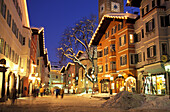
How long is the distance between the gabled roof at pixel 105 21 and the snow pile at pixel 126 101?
67.9 ft

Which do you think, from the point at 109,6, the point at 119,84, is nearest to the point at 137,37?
→ the point at 119,84

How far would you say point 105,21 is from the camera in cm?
4300

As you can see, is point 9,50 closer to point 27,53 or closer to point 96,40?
point 27,53

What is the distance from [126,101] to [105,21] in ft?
92.7

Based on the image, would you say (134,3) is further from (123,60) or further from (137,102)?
(137,102)

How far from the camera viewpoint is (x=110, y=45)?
136 feet

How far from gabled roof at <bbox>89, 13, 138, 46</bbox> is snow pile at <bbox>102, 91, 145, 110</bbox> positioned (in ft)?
67.9

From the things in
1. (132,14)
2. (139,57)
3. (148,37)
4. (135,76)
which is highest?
(132,14)

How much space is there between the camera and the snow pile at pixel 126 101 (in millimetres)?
15992

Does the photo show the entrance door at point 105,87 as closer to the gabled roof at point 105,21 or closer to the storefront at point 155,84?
the gabled roof at point 105,21

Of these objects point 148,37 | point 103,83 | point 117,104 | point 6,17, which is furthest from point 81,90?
point 117,104

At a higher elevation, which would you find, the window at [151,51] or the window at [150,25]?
the window at [150,25]

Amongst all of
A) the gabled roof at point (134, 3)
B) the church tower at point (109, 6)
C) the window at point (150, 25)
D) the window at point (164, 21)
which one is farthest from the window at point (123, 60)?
the church tower at point (109, 6)

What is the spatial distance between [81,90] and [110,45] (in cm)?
2824
